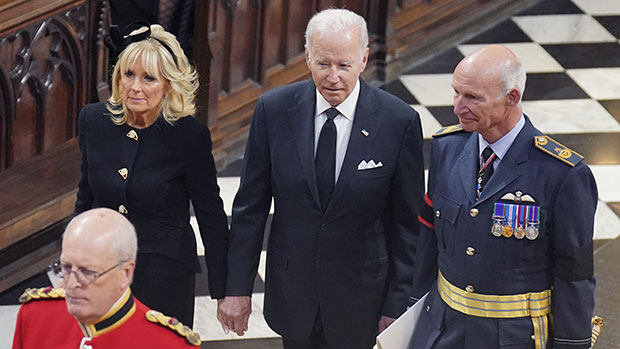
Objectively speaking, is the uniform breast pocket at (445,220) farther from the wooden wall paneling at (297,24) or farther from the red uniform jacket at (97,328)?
the wooden wall paneling at (297,24)

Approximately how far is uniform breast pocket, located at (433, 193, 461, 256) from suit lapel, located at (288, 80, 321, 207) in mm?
365

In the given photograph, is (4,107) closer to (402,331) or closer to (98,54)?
(98,54)

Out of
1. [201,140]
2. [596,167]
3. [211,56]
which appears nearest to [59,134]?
[211,56]

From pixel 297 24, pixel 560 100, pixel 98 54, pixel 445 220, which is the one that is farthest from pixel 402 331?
pixel 560 100

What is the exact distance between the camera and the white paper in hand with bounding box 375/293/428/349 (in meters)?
3.43

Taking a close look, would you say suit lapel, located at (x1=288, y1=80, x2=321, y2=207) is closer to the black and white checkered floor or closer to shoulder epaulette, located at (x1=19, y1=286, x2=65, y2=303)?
shoulder epaulette, located at (x1=19, y1=286, x2=65, y2=303)

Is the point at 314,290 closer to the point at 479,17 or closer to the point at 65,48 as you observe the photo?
the point at 65,48

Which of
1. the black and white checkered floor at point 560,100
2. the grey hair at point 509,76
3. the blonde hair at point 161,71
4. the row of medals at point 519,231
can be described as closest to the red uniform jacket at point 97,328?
the blonde hair at point 161,71

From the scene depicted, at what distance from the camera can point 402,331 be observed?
3.51 metres

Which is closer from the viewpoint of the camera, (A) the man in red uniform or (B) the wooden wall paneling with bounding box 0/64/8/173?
(A) the man in red uniform

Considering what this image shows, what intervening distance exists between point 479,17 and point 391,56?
0.99m

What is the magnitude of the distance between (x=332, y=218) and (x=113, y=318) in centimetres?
99

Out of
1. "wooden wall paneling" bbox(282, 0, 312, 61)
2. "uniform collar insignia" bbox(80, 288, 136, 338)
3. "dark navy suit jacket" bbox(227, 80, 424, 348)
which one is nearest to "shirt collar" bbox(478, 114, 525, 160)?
"dark navy suit jacket" bbox(227, 80, 424, 348)

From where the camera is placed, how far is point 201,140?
3.63 meters
